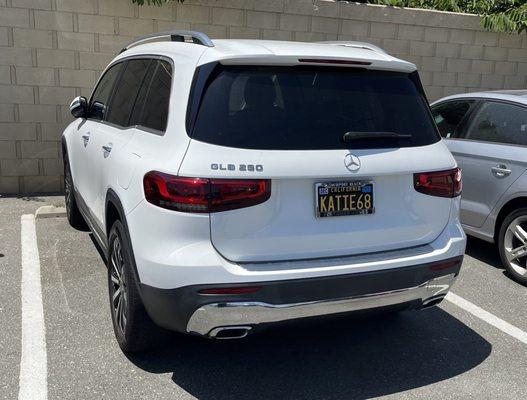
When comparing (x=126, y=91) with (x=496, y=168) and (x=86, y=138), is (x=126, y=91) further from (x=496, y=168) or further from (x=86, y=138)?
(x=496, y=168)

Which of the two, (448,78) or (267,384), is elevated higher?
(448,78)

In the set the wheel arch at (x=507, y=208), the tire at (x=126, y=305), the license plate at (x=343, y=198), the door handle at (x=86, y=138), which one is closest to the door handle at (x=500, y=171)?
the wheel arch at (x=507, y=208)

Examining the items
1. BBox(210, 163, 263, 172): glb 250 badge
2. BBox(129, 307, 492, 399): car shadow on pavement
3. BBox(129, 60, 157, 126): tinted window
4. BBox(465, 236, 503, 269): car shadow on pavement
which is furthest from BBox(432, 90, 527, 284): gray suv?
BBox(129, 60, 157, 126): tinted window

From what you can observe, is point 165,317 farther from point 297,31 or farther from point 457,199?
point 297,31

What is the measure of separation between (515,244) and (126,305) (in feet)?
11.7

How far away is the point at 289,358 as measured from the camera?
137 inches

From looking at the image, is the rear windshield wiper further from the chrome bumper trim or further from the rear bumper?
the chrome bumper trim

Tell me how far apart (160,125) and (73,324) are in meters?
1.64

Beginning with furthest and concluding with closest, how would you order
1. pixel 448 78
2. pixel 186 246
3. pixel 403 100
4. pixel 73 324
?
pixel 448 78
pixel 73 324
pixel 403 100
pixel 186 246

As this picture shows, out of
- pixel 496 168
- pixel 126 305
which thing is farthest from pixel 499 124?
pixel 126 305

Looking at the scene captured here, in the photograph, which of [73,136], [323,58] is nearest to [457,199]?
[323,58]

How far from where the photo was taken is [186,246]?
2.67m

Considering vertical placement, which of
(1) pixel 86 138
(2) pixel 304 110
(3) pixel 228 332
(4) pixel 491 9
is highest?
(4) pixel 491 9

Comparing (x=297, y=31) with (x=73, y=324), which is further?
(x=297, y=31)
